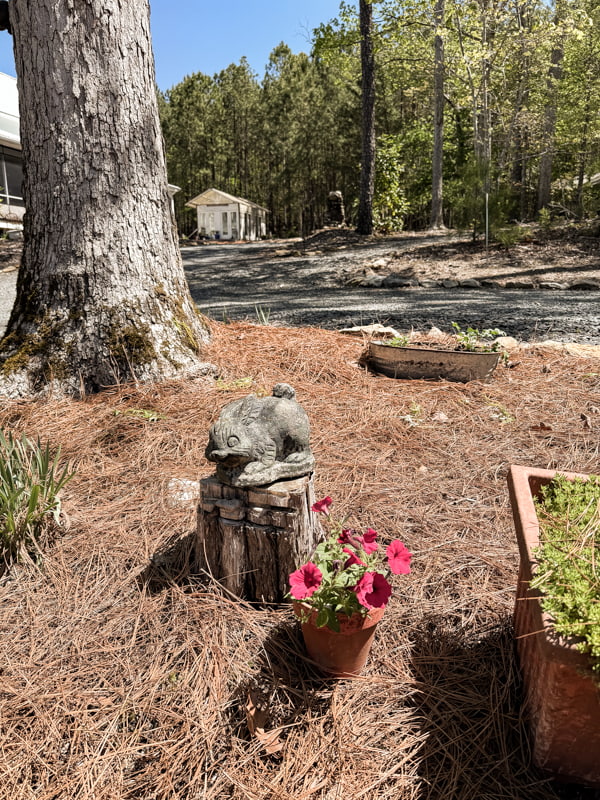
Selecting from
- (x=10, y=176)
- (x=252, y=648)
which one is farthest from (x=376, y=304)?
(x=10, y=176)

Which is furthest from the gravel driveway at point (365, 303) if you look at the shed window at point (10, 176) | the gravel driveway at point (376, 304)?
the shed window at point (10, 176)

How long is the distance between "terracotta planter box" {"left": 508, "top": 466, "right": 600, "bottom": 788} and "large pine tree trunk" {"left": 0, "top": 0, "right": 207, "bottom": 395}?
271cm

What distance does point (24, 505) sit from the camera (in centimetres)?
206

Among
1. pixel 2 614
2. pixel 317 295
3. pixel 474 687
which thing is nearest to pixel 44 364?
pixel 2 614

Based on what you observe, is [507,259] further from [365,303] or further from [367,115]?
[367,115]

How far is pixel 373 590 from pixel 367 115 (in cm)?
1508

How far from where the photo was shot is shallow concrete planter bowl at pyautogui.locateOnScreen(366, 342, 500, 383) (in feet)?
12.1

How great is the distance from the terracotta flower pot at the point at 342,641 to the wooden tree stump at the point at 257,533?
244 millimetres

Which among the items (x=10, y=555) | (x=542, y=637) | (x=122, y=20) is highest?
(x=122, y=20)

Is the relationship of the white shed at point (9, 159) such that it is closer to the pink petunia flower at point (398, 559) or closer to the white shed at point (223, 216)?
the white shed at point (223, 216)

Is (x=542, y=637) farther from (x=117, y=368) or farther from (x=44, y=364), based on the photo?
(x=44, y=364)

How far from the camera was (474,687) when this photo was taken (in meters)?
1.54

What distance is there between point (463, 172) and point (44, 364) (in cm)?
1135

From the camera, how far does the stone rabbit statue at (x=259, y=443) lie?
177cm
